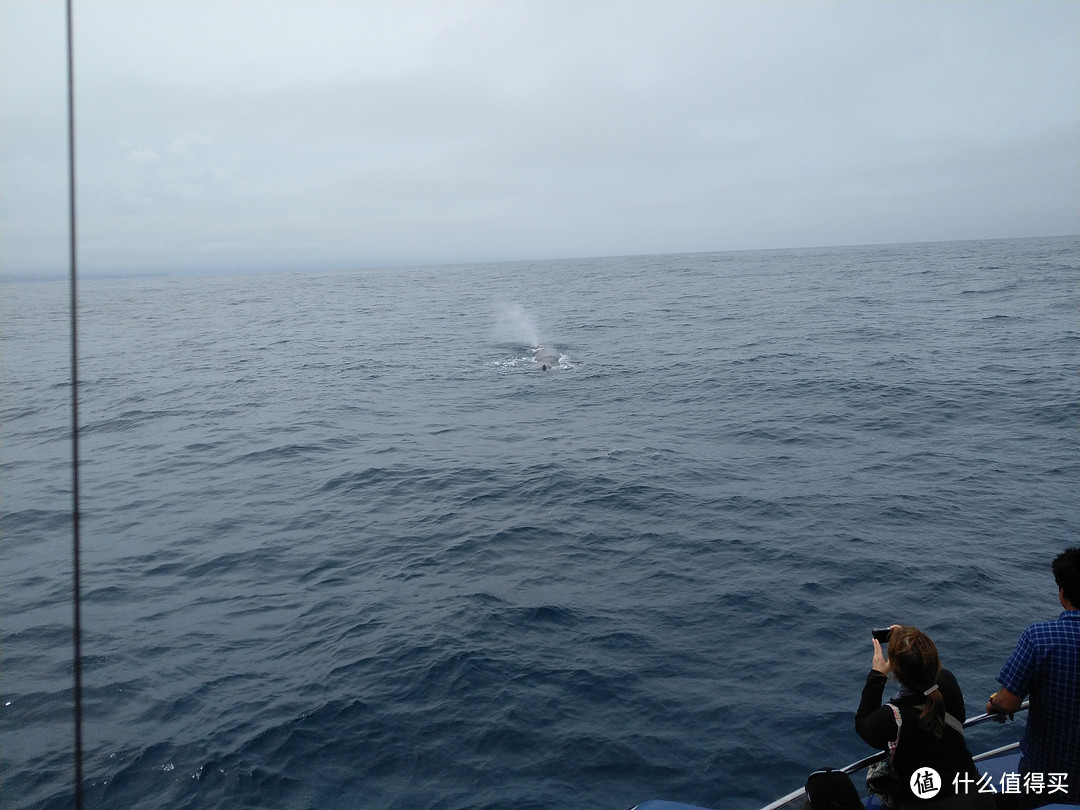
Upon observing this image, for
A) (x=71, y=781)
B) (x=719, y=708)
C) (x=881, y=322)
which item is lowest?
(x=71, y=781)

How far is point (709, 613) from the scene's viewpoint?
39.3ft

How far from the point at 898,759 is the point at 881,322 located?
1952 inches

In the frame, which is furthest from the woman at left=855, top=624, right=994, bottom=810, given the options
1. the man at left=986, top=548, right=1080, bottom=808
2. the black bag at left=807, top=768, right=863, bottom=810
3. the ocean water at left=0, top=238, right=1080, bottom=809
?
the ocean water at left=0, top=238, right=1080, bottom=809

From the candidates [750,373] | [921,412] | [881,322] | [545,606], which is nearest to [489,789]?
[545,606]

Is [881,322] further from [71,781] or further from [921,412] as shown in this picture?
[71,781]

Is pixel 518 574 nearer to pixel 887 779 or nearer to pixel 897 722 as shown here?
pixel 887 779

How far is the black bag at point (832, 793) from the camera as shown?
435 cm

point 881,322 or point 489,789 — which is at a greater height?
point 881,322

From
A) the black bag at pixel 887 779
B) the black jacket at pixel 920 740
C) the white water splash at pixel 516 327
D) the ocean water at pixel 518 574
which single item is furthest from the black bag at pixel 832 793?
the white water splash at pixel 516 327

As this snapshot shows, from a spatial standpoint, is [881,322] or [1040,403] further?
[881,322]

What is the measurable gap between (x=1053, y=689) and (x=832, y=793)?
1756 millimetres

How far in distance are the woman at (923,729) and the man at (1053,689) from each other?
47 cm

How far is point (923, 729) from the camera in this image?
4.48m

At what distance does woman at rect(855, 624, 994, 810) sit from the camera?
4414 millimetres
